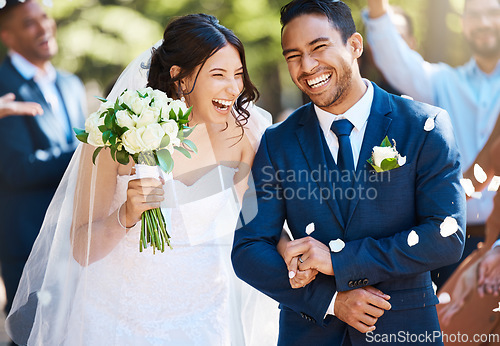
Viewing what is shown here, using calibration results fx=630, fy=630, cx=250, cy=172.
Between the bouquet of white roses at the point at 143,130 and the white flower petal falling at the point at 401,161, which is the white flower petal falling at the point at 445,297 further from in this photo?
the bouquet of white roses at the point at 143,130

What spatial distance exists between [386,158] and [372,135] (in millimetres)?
205

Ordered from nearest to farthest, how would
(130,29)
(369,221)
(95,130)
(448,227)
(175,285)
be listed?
(448,227) < (369,221) < (95,130) < (175,285) < (130,29)

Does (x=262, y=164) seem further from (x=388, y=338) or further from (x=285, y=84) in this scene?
(x=285, y=84)

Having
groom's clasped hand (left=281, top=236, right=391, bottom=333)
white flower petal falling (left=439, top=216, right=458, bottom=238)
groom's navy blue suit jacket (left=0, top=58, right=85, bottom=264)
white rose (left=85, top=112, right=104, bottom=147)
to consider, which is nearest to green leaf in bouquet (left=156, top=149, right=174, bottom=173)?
white rose (left=85, top=112, right=104, bottom=147)

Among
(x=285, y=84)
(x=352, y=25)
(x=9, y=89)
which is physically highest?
(x=285, y=84)

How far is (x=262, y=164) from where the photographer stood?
275cm

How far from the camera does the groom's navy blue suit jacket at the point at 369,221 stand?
8.02 feet

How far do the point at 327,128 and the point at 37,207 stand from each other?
96.1 inches

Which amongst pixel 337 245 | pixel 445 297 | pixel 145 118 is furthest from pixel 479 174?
pixel 145 118

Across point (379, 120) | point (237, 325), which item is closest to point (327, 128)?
point (379, 120)

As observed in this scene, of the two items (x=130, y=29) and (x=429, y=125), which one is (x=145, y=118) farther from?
(x=130, y=29)

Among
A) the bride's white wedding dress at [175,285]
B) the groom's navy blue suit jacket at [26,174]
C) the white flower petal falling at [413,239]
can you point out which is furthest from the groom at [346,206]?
the groom's navy blue suit jacket at [26,174]

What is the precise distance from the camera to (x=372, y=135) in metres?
2.62

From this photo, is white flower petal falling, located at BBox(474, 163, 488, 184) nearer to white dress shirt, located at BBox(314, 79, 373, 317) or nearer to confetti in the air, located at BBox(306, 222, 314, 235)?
white dress shirt, located at BBox(314, 79, 373, 317)
